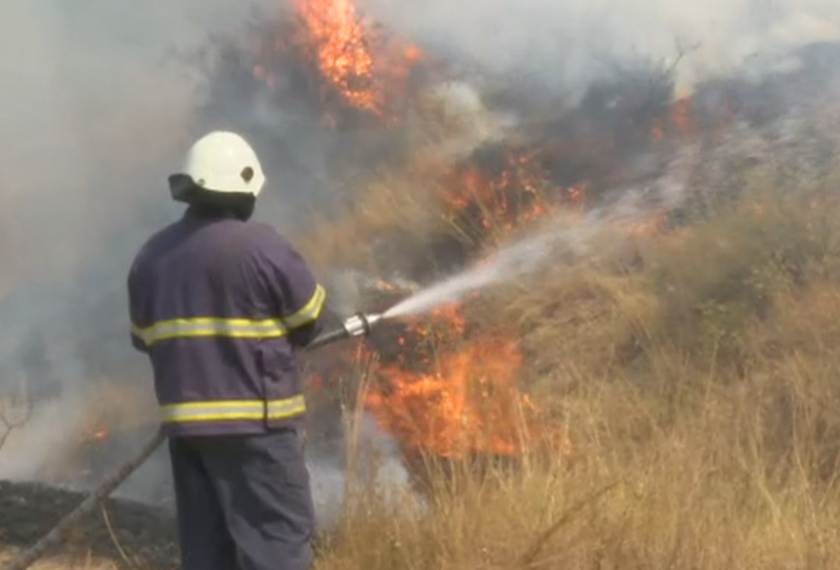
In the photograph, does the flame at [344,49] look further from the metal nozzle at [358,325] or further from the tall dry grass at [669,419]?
the metal nozzle at [358,325]

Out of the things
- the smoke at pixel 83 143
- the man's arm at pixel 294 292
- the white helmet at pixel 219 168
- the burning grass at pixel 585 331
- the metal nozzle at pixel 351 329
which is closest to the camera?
the man's arm at pixel 294 292

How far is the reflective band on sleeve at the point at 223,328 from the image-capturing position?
4414 millimetres

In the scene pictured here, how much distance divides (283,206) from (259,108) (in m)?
1.18

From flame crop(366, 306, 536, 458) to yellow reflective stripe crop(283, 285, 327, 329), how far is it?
2092 millimetres

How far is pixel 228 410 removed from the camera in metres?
4.41

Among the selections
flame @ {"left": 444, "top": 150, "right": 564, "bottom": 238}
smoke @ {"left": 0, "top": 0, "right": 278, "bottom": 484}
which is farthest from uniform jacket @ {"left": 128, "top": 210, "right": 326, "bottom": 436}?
smoke @ {"left": 0, "top": 0, "right": 278, "bottom": 484}

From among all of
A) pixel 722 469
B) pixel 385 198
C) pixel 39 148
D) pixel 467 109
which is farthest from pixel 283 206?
pixel 722 469

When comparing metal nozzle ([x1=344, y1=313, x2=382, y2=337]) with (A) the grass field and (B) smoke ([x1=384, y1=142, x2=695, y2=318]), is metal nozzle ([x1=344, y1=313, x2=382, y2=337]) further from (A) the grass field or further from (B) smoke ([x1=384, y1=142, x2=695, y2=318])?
(B) smoke ([x1=384, y1=142, x2=695, y2=318])

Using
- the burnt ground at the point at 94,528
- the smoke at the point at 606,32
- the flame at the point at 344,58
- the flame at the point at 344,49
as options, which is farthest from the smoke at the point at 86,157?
the burnt ground at the point at 94,528

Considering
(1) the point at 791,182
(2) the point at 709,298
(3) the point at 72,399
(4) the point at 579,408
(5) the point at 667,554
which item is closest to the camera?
(5) the point at 667,554

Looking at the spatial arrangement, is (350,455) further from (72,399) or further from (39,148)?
(39,148)

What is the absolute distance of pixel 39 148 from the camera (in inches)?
469

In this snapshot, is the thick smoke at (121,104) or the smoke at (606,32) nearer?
the thick smoke at (121,104)

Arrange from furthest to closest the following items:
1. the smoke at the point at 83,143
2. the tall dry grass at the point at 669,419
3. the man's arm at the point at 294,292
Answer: the smoke at the point at 83,143 → the tall dry grass at the point at 669,419 → the man's arm at the point at 294,292
